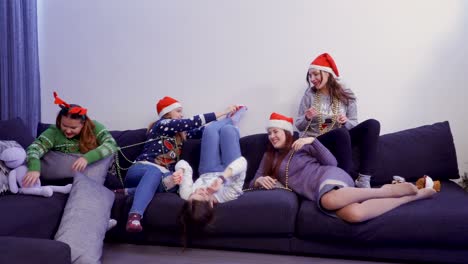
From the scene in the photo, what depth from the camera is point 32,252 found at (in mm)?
1511

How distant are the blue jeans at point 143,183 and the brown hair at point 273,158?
25.2 inches

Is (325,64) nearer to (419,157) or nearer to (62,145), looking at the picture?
(419,157)

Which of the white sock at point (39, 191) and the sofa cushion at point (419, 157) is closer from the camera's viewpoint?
the white sock at point (39, 191)

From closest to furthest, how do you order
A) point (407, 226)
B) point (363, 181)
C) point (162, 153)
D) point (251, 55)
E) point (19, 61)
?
point (407, 226), point (363, 181), point (162, 153), point (251, 55), point (19, 61)

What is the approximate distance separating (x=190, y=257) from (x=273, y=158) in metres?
0.84

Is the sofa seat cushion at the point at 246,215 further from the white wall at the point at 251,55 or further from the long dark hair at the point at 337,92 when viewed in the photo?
the white wall at the point at 251,55

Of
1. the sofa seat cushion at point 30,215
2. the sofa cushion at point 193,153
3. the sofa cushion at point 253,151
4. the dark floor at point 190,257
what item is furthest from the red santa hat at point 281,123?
the sofa seat cushion at point 30,215

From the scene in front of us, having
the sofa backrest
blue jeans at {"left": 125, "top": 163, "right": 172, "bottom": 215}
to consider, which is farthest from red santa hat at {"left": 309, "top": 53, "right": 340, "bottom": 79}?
blue jeans at {"left": 125, "top": 163, "right": 172, "bottom": 215}

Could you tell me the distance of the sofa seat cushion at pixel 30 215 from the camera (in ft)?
7.03

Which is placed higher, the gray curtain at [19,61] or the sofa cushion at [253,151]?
the gray curtain at [19,61]

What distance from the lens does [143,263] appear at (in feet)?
7.51

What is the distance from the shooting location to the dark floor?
229 centimetres

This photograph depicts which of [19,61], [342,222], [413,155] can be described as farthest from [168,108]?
[413,155]

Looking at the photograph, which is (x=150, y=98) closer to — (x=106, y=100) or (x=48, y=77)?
(x=106, y=100)
